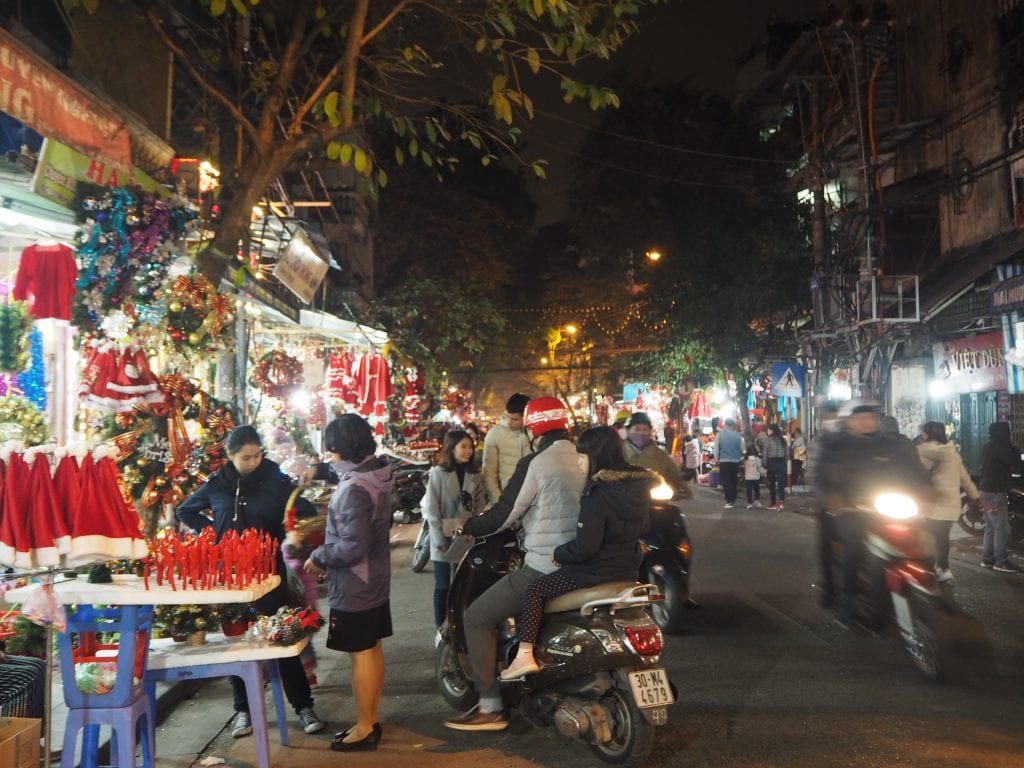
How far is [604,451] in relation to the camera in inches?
191

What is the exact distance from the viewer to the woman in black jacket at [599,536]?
4801mm

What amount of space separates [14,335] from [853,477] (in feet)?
21.0

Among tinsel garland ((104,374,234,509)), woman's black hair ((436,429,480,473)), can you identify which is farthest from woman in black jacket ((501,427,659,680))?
tinsel garland ((104,374,234,509))

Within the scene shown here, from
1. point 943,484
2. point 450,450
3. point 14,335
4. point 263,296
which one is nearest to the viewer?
point 14,335

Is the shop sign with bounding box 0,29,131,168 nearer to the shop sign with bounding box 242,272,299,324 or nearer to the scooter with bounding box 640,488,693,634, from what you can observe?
the shop sign with bounding box 242,272,299,324

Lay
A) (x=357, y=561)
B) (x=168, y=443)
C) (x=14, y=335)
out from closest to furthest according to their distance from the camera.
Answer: (x=357, y=561), (x=14, y=335), (x=168, y=443)

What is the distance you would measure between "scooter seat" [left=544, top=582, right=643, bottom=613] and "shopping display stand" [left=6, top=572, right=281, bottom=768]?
5.43 feet

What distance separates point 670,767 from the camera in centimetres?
468

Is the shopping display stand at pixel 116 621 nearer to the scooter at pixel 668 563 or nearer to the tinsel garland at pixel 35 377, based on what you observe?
the tinsel garland at pixel 35 377

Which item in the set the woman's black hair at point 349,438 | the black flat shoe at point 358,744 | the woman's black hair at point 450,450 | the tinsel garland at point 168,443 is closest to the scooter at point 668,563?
the woman's black hair at point 450,450

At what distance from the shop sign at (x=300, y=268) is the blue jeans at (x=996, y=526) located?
355 inches

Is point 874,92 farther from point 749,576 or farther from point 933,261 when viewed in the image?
point 749,576

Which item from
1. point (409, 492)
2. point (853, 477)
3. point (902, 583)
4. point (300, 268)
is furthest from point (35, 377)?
point (409, 492)

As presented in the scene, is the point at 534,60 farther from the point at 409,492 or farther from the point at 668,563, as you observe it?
the point at 409,492
